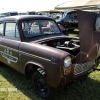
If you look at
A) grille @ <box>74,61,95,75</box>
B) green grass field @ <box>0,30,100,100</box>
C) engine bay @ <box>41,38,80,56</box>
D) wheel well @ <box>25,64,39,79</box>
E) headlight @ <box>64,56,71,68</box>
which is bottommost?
green grass field @ <box>0,30,100,100</box>

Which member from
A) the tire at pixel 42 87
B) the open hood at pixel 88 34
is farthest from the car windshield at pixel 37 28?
the open hood at pixel 88 34

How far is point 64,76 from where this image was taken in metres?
2.82

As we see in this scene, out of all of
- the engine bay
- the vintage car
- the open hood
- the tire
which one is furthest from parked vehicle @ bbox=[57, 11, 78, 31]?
the open hood

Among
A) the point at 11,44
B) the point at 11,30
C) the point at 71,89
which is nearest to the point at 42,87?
the point at 71,89

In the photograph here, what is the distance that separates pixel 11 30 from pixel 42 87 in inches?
67.9

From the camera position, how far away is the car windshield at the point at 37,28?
394 cm

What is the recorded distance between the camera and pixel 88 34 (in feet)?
9.15

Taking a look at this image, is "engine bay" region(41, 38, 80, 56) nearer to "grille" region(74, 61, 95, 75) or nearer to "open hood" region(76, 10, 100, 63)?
"grille" region(74, 61, 95, 75)

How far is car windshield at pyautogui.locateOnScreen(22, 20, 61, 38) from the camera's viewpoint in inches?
155

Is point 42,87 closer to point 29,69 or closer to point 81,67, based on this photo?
point 29,69

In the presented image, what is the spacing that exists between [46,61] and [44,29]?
4.78 ft

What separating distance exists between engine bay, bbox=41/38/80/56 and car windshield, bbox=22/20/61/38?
0.40 m

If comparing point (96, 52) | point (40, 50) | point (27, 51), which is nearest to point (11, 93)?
point (27, 51)

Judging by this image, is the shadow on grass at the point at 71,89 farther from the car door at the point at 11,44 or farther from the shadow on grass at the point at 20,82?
the car door at the point at 11,44
